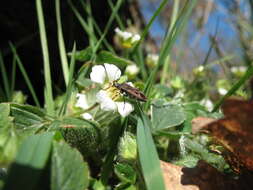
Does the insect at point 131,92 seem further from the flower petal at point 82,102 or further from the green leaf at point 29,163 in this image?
the green leaf at point 29,163

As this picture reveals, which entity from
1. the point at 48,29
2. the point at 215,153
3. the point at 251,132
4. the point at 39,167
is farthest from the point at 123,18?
the point at 39,167

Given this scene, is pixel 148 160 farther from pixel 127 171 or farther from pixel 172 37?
pixel 172 37

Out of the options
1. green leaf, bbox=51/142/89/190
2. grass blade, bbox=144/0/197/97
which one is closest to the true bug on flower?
grass blade, bbox=144/0/197/97

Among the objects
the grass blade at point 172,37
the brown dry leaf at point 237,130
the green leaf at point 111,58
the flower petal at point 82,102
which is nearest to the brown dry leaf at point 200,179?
the brown dry leaf at point 237,130

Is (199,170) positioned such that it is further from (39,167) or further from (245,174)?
(39,167)

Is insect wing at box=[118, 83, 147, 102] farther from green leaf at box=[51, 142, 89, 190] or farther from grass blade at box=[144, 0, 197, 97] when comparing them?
green leaf at box=[51, 142, 89, 190]
